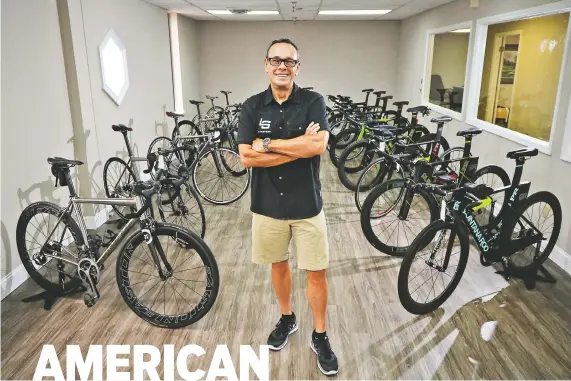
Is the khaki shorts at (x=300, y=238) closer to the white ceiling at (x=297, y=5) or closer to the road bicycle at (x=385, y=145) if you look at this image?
the road bicycle at (x=385, y=145)

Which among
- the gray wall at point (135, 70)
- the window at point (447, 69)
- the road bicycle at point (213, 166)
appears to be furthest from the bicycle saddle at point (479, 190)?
the gray wall at point (135, 70)

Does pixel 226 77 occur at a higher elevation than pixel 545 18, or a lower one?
lower

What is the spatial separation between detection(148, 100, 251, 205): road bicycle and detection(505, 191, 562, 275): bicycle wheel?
2571 mm

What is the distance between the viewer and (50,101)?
10.5ft

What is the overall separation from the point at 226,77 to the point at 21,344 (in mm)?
7167

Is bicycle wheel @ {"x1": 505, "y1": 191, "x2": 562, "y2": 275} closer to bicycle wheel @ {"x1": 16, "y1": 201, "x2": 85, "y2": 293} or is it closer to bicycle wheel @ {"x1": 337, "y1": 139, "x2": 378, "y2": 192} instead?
bicycle wheel @ {"x1": 337, "y1": 139, "x2": 378, "y2": 192}

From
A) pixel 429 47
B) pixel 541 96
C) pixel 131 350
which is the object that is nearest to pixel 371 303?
pixel 131 350

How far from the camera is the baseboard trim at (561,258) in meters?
2.98

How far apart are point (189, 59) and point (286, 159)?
6.44m

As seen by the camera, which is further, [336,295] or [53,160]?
[336,295]

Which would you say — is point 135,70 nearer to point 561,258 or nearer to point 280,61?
point 280,61

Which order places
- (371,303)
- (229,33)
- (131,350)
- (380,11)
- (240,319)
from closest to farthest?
(131,350), (240,319), (371,303), (380,11), (229,33)

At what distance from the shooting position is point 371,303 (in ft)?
8.68

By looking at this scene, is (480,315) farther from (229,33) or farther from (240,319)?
(229,33)
